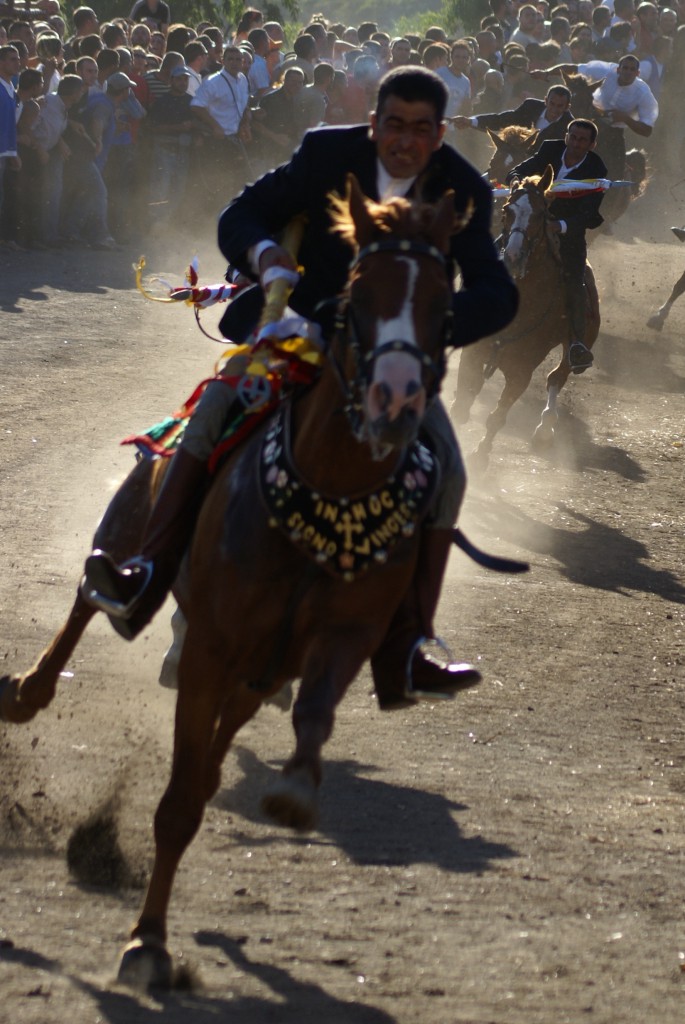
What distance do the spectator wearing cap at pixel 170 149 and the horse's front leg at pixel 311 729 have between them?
57.6 ft

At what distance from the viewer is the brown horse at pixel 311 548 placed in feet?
14.0

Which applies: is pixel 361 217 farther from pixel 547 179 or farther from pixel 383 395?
pixel 547 179

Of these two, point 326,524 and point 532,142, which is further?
point 532,142

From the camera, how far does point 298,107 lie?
74.8 feet

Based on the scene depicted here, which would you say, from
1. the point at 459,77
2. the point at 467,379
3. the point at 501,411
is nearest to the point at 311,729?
the point at 501,411

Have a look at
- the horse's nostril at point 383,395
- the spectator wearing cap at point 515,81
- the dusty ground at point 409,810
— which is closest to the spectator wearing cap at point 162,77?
the spectator wearing cap at point 515,81

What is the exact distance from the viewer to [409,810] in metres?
6.34

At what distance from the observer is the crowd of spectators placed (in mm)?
18703

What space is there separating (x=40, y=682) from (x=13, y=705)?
0.50 feet

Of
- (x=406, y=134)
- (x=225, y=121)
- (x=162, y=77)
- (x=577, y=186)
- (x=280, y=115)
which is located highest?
(x=406, y=134)

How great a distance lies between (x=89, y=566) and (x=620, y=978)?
7.12 feet

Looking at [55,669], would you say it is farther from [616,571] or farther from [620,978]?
[616,571]

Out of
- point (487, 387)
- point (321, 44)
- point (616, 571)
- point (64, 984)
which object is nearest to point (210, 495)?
point (64, 984)

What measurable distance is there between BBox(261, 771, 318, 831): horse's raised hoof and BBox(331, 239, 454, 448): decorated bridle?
0.97 m
